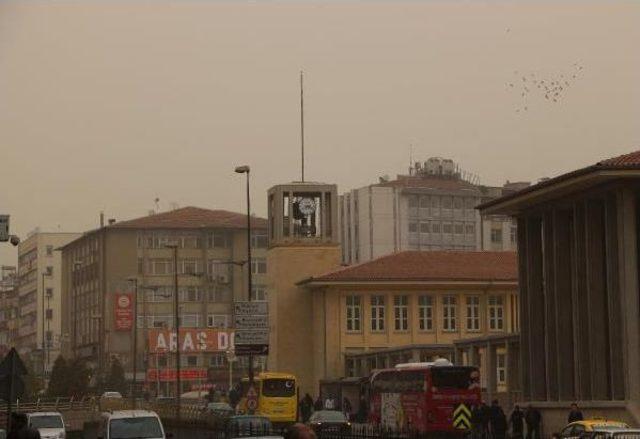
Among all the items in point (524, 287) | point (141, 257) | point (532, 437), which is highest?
point (141, 257)

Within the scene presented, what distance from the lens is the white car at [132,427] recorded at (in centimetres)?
4100

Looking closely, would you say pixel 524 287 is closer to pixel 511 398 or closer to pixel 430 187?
pixel 511 398

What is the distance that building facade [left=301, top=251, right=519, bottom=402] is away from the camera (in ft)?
346

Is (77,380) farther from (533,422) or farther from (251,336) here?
(533,422)

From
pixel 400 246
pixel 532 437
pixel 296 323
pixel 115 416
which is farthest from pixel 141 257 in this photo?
pixel 115 416

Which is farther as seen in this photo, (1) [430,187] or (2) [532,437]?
(1) [430,187]

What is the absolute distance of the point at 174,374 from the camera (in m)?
151

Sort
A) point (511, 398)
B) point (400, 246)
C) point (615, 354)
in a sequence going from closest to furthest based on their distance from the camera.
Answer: point (615, 354) → point (511, 398) → point (400, 246)

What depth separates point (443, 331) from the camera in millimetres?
108625

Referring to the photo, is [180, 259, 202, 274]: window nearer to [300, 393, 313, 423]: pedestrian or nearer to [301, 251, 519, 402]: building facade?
[301, 251, 519, 402]: building facade

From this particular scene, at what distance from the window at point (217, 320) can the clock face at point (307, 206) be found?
60.6 meters

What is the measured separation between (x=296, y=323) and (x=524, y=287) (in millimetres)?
36822

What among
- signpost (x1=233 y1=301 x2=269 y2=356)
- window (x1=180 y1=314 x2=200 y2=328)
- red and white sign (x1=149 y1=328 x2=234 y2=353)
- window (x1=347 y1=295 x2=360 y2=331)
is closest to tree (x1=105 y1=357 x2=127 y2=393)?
red and white sign (x1=149 y1=328 x2=234 y2=353)

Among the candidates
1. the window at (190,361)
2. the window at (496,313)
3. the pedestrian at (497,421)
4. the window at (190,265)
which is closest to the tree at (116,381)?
the window at (190,361)
